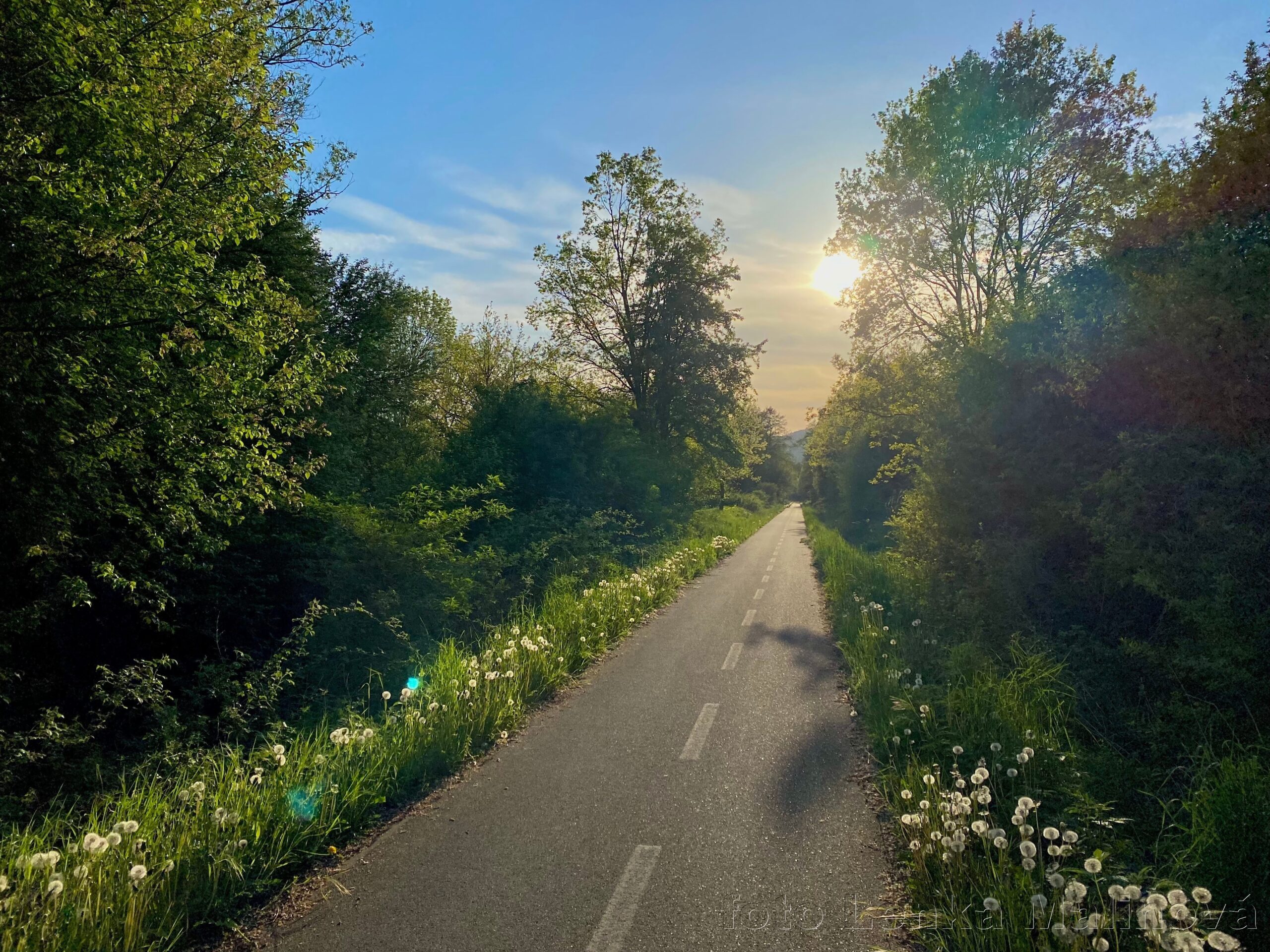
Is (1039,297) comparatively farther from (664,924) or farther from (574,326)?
(574,326)

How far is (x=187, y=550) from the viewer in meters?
7.18

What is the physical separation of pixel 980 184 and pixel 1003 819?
2034cm

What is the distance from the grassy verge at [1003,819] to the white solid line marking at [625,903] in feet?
4.97

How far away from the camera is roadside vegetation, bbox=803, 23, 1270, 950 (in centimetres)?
332

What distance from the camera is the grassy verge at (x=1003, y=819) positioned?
9.31ft

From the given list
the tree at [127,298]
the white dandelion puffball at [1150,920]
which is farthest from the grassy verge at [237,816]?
the white dandelion puffball at [1150,920]

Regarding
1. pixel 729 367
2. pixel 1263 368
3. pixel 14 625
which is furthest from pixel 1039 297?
pixel 729 367

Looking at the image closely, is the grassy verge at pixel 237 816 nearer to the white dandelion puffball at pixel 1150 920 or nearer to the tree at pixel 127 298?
the tree at pixel 127 298

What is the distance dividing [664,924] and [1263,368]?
20.3ft

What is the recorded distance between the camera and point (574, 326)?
104ft

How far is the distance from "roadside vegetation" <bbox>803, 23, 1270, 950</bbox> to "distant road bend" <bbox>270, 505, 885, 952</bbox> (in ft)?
1.80

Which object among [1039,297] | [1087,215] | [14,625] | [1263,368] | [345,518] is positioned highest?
[1087,215]

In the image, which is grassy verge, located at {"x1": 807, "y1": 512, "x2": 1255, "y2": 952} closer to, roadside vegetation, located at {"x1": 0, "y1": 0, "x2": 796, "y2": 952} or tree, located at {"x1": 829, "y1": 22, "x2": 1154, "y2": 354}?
roadside vegetation, located at {"x1": 0, "y1": 0, "x2": 796, "y2": 952}

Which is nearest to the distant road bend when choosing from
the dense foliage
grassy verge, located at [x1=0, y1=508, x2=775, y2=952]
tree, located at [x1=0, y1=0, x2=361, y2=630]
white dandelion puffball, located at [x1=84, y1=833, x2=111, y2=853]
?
grassy verge, located at [x1=0, y1=508, x2=775, y2=952]
